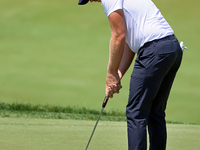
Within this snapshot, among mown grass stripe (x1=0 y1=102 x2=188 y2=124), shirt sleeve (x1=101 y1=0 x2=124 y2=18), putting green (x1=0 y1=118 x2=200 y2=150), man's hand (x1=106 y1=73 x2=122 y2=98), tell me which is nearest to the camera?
shirt sleeve (x1=101 y1=0 x2=124 y2=18)

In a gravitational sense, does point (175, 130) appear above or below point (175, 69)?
below

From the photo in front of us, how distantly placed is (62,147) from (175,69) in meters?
1.27

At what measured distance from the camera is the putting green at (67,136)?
108 inches

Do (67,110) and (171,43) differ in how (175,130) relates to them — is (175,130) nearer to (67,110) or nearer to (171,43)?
(67,110)

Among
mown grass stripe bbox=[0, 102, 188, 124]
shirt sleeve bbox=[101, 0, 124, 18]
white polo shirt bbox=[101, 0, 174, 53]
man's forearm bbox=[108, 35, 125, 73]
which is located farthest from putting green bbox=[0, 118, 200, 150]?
shirt sleeve bbox=[101, 0, 124, 18]

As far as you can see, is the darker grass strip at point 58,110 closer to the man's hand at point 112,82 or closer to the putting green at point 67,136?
the putting green at point 67,136

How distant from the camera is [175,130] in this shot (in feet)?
13.0

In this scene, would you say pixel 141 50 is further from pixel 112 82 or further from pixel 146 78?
pixel 112 82

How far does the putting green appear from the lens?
2.75 metres

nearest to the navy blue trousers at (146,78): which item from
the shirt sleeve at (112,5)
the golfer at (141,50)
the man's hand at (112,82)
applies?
the golfer at (141,50)

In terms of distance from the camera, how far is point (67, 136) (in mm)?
3156

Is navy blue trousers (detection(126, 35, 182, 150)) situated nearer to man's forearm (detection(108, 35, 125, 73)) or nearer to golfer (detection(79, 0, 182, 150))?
golfer (detection(79, 0, 182, 150))

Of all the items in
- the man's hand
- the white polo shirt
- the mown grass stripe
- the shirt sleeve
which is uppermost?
the shirt sleeve

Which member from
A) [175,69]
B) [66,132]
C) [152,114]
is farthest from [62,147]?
[175,69]
